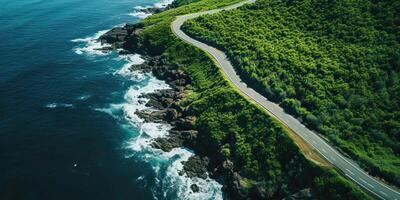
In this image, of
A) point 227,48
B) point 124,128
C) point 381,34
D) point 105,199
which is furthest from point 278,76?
point 105,199

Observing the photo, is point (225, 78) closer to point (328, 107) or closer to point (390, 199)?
point (328, 107)

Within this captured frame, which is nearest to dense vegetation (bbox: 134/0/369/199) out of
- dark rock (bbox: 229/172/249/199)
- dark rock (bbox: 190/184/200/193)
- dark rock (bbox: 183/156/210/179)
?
dark rock (bbox: 229/172/249/199)

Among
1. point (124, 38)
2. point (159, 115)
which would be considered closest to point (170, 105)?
point (159, 115)

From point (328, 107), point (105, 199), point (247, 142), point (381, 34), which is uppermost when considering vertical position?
point (381, 34)

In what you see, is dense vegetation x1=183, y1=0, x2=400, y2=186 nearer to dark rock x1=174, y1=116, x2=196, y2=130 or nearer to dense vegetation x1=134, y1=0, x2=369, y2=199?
dense vegetation x1=134, y1=0, x2=369, y2=199

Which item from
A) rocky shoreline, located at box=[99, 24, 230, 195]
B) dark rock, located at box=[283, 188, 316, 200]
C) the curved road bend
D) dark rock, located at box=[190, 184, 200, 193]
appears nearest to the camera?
the curved road bend

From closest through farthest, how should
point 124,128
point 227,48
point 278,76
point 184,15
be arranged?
point 124,128, point 278,76, point 227,48, point 184,15

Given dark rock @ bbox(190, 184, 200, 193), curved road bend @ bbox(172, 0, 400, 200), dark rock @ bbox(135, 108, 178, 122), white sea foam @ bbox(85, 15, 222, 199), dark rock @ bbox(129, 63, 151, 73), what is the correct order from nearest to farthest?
1. curved road bend @ bbox(172, 0, 400, 200)
2. dark rock @ bbox(190, 184, 200, 193)
3. white sea foam @ bbox(85, 15, 222, 199)
4. dark rock @ bbox(135, 108, 178, 122)
5. dark rock @ bbox(129, 63, 151, 73)
